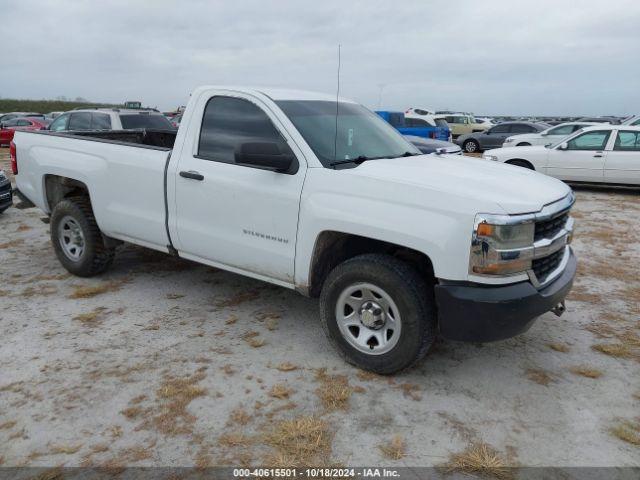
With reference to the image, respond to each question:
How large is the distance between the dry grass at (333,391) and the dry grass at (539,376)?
1.26m

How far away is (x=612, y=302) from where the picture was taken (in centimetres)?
490

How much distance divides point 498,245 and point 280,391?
1.61 meters

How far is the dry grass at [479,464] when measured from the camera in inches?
103

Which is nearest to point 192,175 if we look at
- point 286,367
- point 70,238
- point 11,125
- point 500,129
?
point 286,367

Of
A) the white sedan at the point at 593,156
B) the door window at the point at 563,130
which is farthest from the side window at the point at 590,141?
the door window at the point at 563,130

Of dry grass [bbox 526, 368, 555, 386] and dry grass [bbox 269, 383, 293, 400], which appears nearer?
dry grass [bbox 269, 383, 293, 400]

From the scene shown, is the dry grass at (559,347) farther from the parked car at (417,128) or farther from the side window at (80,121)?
the parked car at (417,128)

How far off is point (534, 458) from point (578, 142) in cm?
1087

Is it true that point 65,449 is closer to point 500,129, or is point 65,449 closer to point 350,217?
point 350,217

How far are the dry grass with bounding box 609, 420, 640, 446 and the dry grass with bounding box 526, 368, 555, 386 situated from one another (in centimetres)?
53

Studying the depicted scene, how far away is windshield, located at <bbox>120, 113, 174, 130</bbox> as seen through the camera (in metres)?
11.3

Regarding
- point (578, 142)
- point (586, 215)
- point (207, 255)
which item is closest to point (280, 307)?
point (207, 255)

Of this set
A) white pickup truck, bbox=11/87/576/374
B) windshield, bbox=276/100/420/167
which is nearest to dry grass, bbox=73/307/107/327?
white pickup truck, bbox=11/87/576/374

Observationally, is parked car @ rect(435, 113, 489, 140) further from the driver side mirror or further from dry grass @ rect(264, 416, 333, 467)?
dry grass @ rect(264, 416, 333, 467)
